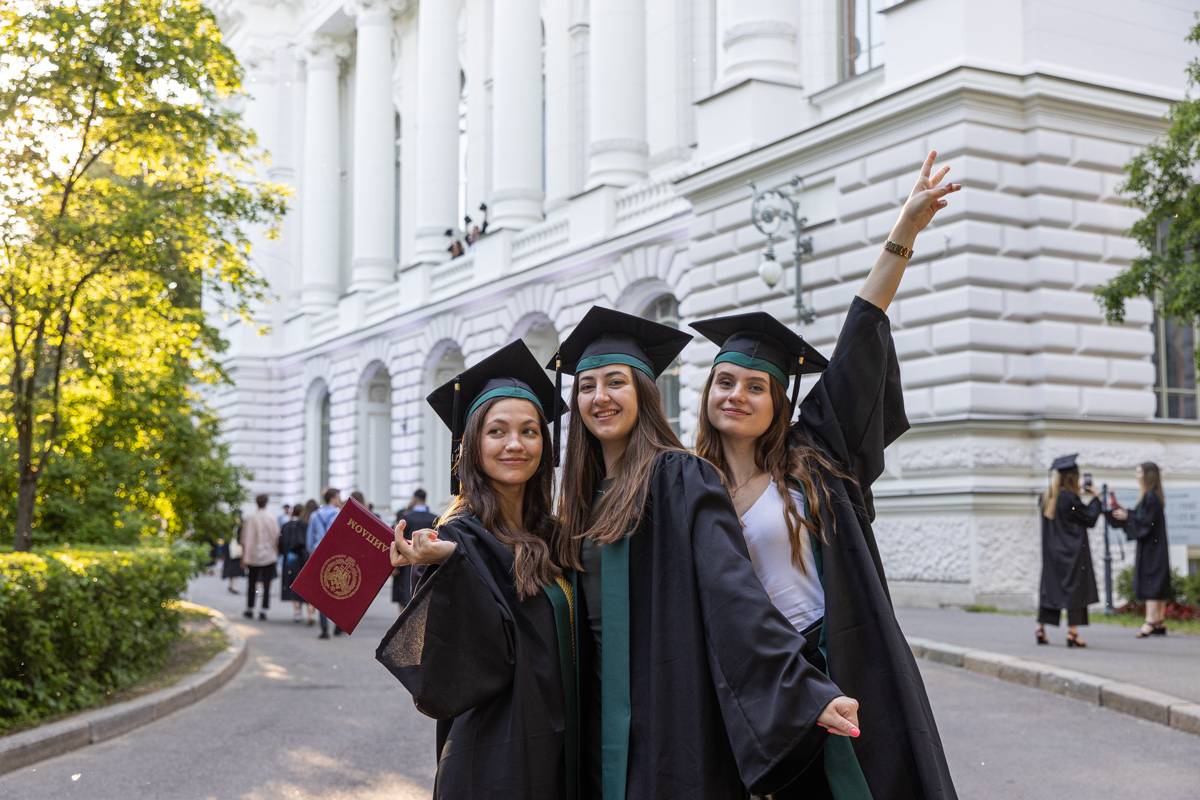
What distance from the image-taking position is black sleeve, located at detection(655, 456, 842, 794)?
11.4ft

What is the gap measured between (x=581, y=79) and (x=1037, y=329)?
17575mm

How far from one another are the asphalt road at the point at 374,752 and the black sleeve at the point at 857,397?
3.49 meters

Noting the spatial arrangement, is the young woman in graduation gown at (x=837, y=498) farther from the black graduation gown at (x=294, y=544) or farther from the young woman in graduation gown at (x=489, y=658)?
the black graduation gown at (x=294, y=544)

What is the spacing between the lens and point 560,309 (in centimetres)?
2883

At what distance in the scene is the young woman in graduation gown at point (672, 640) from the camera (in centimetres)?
349

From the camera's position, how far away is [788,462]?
4078mm

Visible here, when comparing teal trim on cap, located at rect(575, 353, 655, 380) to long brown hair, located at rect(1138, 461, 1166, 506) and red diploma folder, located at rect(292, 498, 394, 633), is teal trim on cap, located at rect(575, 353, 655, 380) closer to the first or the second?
red diploma folder, located at rect(292, 498, 394, 633)

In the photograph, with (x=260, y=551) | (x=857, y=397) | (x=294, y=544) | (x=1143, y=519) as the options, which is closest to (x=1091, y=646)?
(x=1143, y=519)

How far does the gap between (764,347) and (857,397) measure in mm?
335

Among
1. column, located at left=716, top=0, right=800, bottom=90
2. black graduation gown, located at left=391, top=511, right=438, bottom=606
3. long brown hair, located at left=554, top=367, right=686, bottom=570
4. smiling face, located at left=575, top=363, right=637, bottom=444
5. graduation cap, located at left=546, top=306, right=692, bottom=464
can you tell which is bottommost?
black graduation gown, located at left=391, top=511, right=438, bottom=606

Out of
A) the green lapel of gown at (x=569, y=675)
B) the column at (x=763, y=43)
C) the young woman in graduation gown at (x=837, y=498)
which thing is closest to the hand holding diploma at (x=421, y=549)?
the green lapel of gown at (x=569, y=675)

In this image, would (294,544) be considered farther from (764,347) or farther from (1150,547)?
(764,347)

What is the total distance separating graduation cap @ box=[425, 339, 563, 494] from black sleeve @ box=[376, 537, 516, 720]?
572 mm

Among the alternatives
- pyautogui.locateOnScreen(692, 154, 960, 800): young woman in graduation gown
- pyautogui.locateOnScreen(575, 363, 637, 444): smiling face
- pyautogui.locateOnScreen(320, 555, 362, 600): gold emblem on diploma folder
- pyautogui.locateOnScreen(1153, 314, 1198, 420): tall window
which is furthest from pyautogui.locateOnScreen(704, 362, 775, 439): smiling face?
pyautogui.locateOnScreen(1153, 314, 1198, 420): tall window
